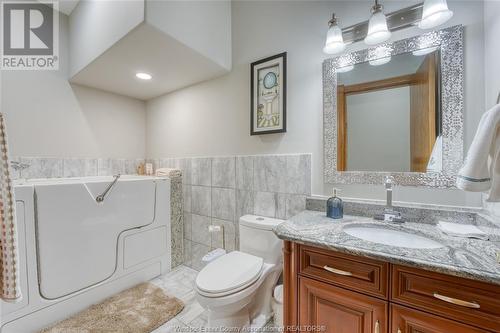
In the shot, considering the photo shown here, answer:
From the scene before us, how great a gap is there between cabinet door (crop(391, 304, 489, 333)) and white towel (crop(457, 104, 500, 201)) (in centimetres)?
46

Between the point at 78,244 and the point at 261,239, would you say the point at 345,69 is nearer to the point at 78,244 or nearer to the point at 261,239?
the point at 261,239

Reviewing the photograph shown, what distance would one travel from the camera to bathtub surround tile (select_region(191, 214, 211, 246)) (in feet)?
7.00

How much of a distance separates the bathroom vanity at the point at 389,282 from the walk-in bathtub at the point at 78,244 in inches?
58.7

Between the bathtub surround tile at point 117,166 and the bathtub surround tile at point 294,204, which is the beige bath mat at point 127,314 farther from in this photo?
the bathtub surround tile at point 117,166

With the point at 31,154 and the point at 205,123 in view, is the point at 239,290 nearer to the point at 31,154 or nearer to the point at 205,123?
the point at 205,123

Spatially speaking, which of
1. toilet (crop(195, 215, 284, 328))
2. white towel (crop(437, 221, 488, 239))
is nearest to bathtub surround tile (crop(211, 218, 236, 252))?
toilet (crop(195, 215, 284, 328))

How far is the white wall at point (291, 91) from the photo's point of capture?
1.12m

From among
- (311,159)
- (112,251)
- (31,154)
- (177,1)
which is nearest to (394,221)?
(311,159)

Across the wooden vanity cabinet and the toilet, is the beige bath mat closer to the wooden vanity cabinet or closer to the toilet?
the toilet

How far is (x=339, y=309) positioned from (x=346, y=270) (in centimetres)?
18

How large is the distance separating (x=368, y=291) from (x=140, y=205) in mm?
1896

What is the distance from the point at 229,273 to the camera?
1365mm

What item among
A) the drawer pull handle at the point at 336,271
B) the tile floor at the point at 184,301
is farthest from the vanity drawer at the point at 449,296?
the tile floor at the point at 184,301

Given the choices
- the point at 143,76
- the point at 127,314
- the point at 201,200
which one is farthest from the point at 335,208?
the point at 143,76
